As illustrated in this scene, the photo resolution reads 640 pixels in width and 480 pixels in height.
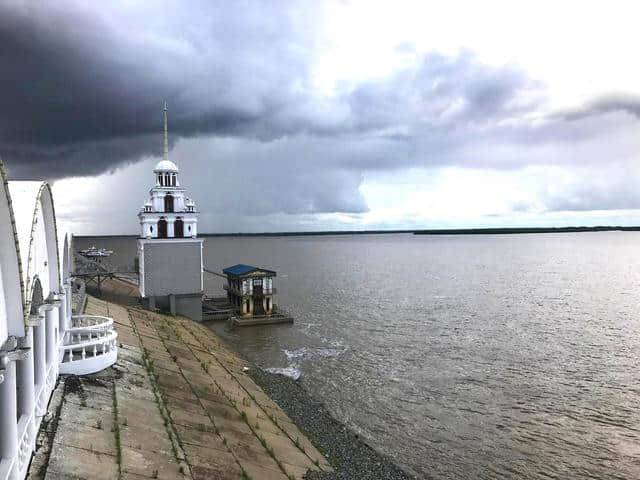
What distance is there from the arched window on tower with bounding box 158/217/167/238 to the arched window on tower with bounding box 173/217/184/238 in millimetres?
935

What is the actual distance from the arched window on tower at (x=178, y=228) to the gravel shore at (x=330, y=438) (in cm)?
2170

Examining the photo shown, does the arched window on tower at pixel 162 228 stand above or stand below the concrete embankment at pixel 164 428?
above

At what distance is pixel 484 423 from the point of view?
27531 millimetres

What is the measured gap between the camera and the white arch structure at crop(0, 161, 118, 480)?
32.2 ft

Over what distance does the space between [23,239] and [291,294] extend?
66.2 meters

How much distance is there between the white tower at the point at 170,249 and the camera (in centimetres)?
4809

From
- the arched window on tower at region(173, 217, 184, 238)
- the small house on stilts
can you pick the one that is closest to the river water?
the small house on stilts

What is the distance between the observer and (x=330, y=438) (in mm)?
23812

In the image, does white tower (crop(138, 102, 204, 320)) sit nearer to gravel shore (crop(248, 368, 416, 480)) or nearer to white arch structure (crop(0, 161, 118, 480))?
gravel shore (crop(248, 368, 416, 480))

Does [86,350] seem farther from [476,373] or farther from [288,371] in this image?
[476,373]

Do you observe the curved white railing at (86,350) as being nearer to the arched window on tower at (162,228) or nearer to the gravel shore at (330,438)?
the gravel shore at (330,438)

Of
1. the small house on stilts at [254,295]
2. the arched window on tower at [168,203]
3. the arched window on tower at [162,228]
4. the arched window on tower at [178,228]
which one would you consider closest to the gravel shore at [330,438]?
the small house on stilts at [254,295]

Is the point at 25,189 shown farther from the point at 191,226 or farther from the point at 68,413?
the point at 191,226

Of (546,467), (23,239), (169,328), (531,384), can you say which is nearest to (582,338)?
(531,384)
